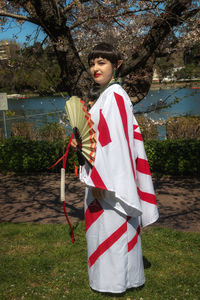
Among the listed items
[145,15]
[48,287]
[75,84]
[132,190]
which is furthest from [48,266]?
[145,15]

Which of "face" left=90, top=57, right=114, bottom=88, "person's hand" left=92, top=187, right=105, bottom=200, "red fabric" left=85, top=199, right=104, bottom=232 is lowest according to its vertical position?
"red fabric" left=85, top=199, right=104, bottom=232

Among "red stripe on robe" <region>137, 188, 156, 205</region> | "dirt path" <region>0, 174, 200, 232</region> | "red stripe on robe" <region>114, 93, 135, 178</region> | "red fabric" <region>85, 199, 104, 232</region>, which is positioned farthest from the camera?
"dirt path" <region>0, 174, 200, 232</region>

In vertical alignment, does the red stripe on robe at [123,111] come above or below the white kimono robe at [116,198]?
above

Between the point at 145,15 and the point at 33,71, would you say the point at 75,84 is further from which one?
the point at 145,15

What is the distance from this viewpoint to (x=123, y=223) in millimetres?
2617

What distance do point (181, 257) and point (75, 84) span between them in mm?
2704

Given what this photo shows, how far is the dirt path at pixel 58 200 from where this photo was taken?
5.57m

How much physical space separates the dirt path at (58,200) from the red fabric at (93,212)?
2753mm

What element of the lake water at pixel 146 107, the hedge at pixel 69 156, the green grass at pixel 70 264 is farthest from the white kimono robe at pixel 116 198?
the hedge at pixel 69 156

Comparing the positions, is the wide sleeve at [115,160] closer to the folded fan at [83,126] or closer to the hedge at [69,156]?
the folded fan at [83,126]

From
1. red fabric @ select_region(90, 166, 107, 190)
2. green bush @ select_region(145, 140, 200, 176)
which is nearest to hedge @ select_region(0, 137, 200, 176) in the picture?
green bush @ select_region(145, 140, 200, 176)

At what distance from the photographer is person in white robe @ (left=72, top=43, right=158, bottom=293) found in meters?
2.48

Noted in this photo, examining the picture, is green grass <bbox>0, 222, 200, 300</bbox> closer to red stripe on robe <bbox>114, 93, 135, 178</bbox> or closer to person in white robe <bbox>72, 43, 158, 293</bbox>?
person in white robe <bbox>72, 43, 158, 293</bbox>

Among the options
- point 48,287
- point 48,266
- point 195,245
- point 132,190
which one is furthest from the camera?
point 195,245
